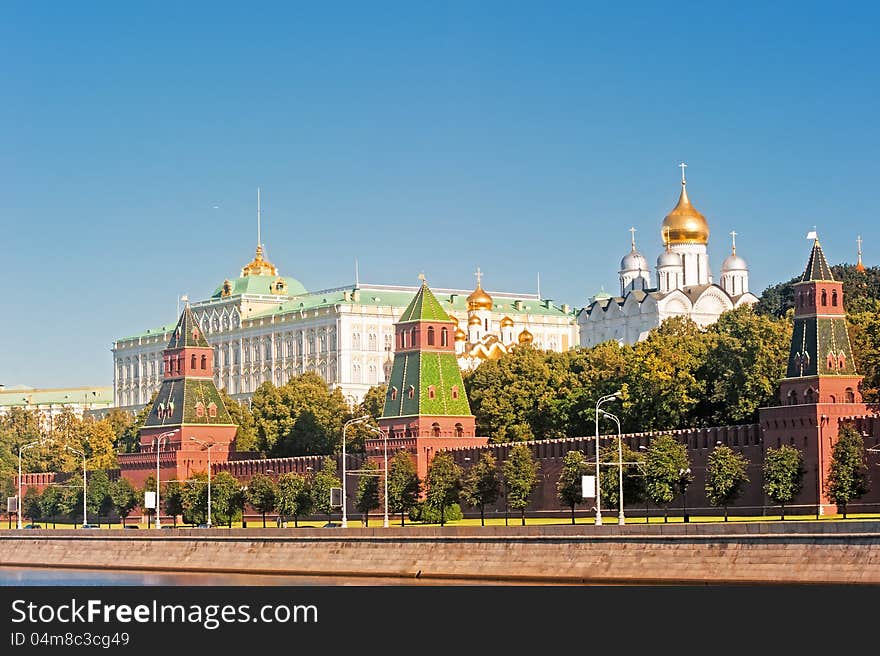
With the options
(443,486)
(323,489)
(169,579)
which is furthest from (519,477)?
(169,579)

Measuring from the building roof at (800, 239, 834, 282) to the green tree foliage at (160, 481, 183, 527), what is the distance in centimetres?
4324

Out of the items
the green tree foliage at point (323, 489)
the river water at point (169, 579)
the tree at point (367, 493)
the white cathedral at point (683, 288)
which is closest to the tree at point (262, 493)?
the green tree foliage at point (323, 489)

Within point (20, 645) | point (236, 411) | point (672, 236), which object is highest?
point (672, 236)

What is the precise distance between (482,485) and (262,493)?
52.1 ft

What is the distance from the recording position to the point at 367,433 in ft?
436

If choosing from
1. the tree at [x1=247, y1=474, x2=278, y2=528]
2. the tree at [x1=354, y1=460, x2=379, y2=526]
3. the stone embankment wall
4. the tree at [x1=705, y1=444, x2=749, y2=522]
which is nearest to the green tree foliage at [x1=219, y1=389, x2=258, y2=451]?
the tree at [x1=247, y1=474, x2=278, y2=528]

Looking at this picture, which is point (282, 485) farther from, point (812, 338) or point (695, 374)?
point (812, 338)

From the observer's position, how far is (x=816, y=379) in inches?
3784

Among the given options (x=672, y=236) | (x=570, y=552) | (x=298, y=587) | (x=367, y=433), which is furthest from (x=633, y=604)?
(x=672, y=236)

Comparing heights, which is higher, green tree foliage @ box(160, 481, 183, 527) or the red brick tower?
the red brick tower

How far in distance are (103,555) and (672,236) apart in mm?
88365

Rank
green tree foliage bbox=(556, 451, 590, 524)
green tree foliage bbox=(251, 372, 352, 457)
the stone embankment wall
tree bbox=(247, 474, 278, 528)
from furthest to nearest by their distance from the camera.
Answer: green tree foliage bbox=(251, 372, 352, 457) < tree bbox=(247, 474, 278, 528) < green tree foliage bbox=(556, 451, 590, 524) < the stone embankment wall

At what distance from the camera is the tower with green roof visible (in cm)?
12050

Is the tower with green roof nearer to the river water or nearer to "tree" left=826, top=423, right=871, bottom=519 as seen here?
the river water
